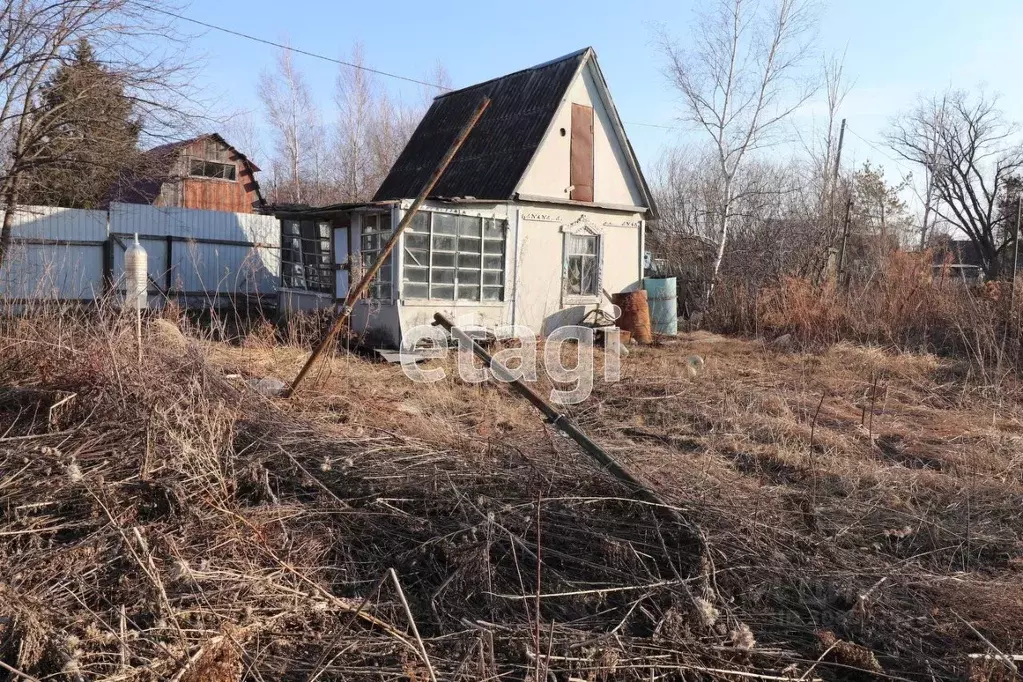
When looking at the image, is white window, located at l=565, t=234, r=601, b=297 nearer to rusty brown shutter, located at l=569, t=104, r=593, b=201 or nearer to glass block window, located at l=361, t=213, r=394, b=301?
rusty brown shutter, located at l=569, t=104, r=593, b=201

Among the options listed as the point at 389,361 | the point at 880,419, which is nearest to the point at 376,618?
the point at 880,419

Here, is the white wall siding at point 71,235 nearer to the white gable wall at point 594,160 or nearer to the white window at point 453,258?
the white window at point 453,258

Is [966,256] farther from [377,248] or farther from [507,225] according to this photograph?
[377,248]

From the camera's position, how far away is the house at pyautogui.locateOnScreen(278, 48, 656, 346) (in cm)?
1149

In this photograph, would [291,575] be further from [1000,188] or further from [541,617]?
[1000,188]

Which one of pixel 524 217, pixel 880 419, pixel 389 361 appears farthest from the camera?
pixel 524 217

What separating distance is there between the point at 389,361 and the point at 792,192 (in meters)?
15.7

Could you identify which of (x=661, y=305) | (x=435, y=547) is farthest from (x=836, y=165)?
(x=435, y=547)

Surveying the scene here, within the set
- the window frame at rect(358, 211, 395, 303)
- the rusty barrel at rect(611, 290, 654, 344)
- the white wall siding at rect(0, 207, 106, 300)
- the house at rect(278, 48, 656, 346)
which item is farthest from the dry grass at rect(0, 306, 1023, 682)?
the white wall siding at rect(0, 207, 106, 300)

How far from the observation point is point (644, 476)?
4.11 meters

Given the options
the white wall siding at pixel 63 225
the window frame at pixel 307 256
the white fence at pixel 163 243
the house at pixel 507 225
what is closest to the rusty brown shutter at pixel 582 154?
the house at pixel 507 225

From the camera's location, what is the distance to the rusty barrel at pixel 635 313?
13500mm

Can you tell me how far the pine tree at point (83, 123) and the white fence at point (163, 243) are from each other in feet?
7.36

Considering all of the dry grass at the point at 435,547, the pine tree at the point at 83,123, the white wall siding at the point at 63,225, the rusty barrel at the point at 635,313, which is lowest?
the dry grass at the point at 435,547
